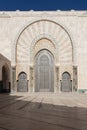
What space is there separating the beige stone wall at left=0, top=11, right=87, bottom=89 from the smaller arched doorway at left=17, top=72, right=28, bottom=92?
37cm

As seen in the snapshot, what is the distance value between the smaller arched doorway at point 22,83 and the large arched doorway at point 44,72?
0.85 m

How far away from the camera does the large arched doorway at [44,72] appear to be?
2061cm

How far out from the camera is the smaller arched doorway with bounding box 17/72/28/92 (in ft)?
66.7

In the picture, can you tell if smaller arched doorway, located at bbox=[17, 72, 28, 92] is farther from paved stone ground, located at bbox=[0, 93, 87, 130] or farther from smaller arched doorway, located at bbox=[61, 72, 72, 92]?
paved stone ground, located at bbox=[0, 93, 87, 130]

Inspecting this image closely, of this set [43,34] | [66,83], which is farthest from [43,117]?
[43,34]

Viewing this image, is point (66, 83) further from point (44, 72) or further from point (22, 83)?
point (22, 83)

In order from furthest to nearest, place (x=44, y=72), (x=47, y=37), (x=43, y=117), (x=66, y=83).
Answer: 1. (x=44, y=72)
2. (x=47, y=37)
3. (x=66, y=83)
4. (x=43, y=117)

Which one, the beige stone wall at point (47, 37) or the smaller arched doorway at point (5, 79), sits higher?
the beige stone wall at point (47, 37)

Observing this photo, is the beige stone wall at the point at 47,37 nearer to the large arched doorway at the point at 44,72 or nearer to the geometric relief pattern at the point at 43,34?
the geometric relief pattern at the point at 43,34

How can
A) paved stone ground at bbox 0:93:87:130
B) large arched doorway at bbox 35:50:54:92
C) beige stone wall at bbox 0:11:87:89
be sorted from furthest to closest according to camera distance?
large arched doorway at bbox 35:50:54:92
beige stone wall at bbox 0:11:87:89
paved stone ground at bbox 0:93:87:130

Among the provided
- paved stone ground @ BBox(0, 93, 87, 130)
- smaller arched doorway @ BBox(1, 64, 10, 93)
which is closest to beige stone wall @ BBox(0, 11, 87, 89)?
smaller arched doorway @ BBox(1, 64, 10, 93)

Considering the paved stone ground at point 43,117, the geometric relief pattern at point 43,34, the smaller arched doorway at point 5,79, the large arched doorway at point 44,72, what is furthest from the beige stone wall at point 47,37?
the paved stone ground at point 43,117

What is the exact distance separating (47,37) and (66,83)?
3.79 meters

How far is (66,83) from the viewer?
800 inches
